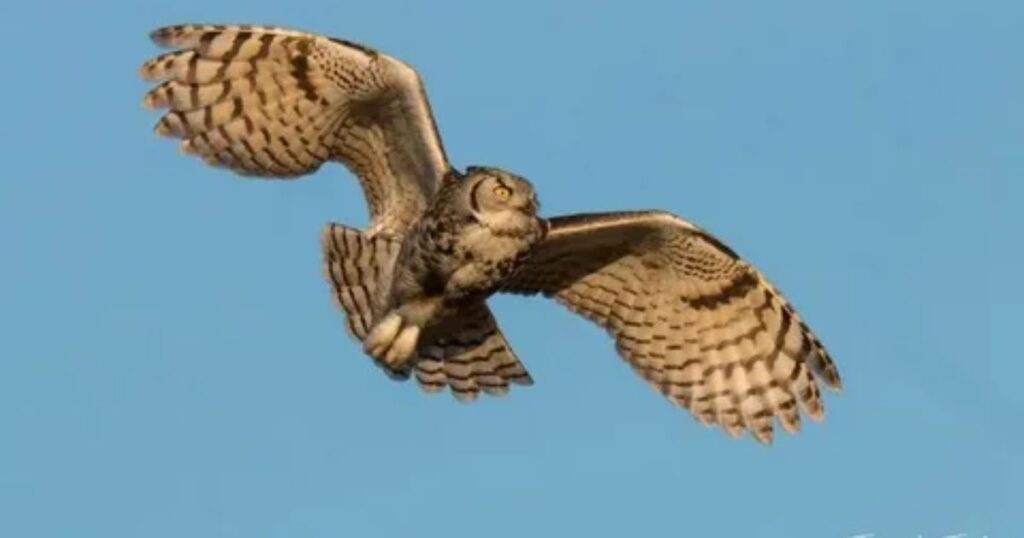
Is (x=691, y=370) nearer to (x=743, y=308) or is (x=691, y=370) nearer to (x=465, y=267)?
(x=743, y=308)

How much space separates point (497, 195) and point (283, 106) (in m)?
1.60

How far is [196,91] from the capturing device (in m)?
16.2

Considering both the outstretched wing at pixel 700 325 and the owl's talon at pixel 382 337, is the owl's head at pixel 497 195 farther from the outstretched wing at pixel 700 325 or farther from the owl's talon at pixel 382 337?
the outstretched wing at pixel 700 325

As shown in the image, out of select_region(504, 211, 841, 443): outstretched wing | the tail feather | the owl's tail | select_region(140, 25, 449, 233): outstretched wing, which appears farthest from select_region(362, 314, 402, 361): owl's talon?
select_region(504, 211, 841, 443): outstretched wing

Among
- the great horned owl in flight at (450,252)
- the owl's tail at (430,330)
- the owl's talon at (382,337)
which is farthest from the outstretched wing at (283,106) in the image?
the owl's talon at (382,337)

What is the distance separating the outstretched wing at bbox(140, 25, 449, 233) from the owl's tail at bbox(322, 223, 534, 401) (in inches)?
13.3

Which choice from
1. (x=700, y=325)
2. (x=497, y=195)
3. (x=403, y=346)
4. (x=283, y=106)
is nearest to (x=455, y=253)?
(x=497, y=195)

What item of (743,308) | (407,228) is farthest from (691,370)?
(407,228)

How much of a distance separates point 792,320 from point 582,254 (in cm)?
135

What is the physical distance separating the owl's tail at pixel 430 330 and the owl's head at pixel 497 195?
100cm

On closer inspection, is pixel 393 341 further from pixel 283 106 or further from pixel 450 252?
pixel 283 106

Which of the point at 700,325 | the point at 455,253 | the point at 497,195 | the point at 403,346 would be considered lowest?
the point at 403,346

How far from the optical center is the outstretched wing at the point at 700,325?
667 inches

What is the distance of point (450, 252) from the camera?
51.4ft
